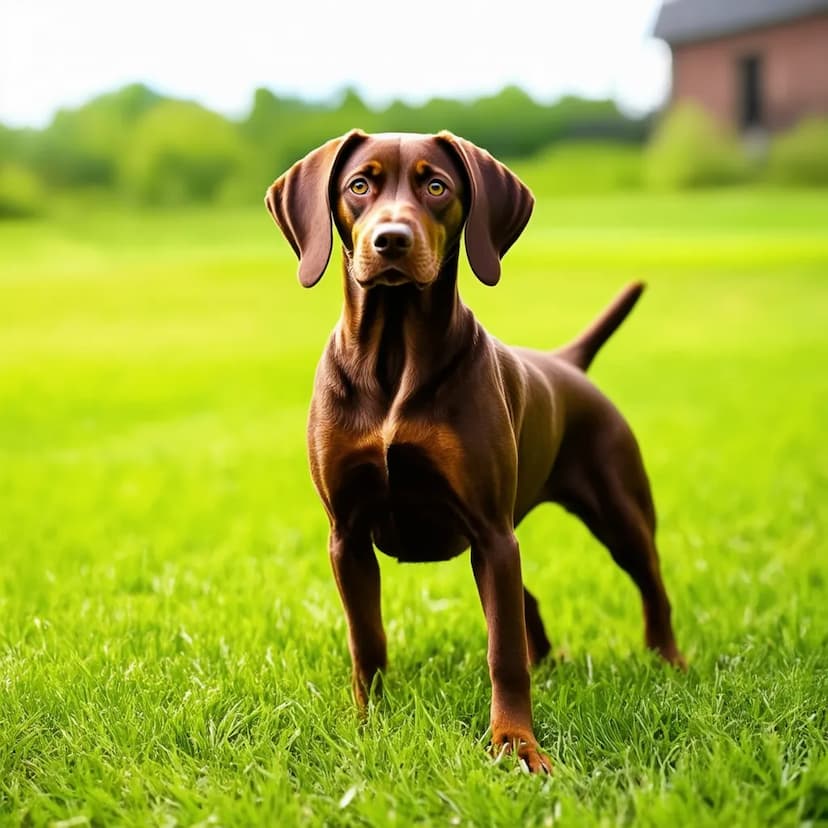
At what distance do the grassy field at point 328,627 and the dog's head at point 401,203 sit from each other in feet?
4.33

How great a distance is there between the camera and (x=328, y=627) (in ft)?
14.4

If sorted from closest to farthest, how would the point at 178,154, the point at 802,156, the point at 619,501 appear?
the point at 619,501 → the point at 802,156 → the point at 178,154

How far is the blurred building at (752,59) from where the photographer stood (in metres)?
21.9

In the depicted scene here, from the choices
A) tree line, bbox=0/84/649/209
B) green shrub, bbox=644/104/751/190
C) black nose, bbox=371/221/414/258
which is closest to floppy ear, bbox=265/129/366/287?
black nose, bbox=371/221/414/258

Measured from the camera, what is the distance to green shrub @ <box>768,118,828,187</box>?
71.8 ft

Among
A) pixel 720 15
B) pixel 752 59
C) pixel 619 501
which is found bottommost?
pixel 619 501

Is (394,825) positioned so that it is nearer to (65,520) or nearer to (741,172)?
(65,520)

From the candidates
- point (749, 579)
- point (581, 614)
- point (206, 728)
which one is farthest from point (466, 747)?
point (749, 579)

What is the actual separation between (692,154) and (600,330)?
19529 mm

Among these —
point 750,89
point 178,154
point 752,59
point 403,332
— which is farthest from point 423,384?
point 752,59

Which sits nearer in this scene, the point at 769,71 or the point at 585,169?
the point at 769,71

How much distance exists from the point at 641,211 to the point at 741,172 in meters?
2.32

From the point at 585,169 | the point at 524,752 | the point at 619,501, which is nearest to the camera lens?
the point at 524,752

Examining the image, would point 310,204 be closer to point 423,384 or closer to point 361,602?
point 423,384
